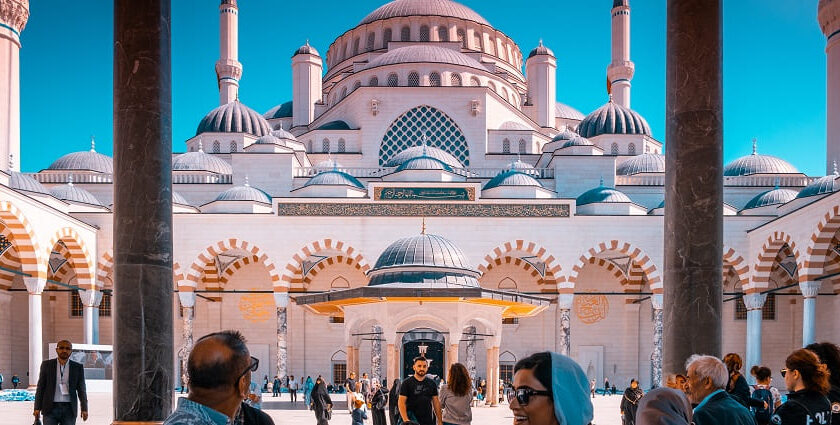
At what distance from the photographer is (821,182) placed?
21.7 metres

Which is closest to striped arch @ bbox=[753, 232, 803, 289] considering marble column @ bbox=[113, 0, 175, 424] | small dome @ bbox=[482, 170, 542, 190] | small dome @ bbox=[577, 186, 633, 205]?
small dome @ bbox=[577, 186, 633, 205]

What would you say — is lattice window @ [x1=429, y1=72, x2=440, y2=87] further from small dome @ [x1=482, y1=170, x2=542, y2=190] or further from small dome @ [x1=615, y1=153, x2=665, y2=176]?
small dome @ [x1=615, y1=153, x2=665, y2=176]

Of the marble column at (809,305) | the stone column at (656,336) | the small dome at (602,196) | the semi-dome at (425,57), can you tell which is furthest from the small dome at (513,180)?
the marble column at (809,305)

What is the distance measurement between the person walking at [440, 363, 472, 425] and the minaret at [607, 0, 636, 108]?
2602 cm

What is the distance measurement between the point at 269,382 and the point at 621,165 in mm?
11222

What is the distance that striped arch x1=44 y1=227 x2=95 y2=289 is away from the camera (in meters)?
20.7

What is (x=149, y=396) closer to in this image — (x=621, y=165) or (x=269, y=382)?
(x=269, y=382)

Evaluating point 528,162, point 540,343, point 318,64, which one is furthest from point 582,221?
point 318,64

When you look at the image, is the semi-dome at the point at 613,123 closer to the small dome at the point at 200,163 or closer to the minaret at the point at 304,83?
the minaret at the point at 304,83

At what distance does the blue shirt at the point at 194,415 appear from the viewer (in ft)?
6.66

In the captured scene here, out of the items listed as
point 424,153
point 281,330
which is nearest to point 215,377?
point 281,330

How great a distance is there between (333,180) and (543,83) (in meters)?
10.9

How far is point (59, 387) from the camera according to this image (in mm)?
5805

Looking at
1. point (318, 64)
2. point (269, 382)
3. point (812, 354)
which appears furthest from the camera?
point (318, 64)
